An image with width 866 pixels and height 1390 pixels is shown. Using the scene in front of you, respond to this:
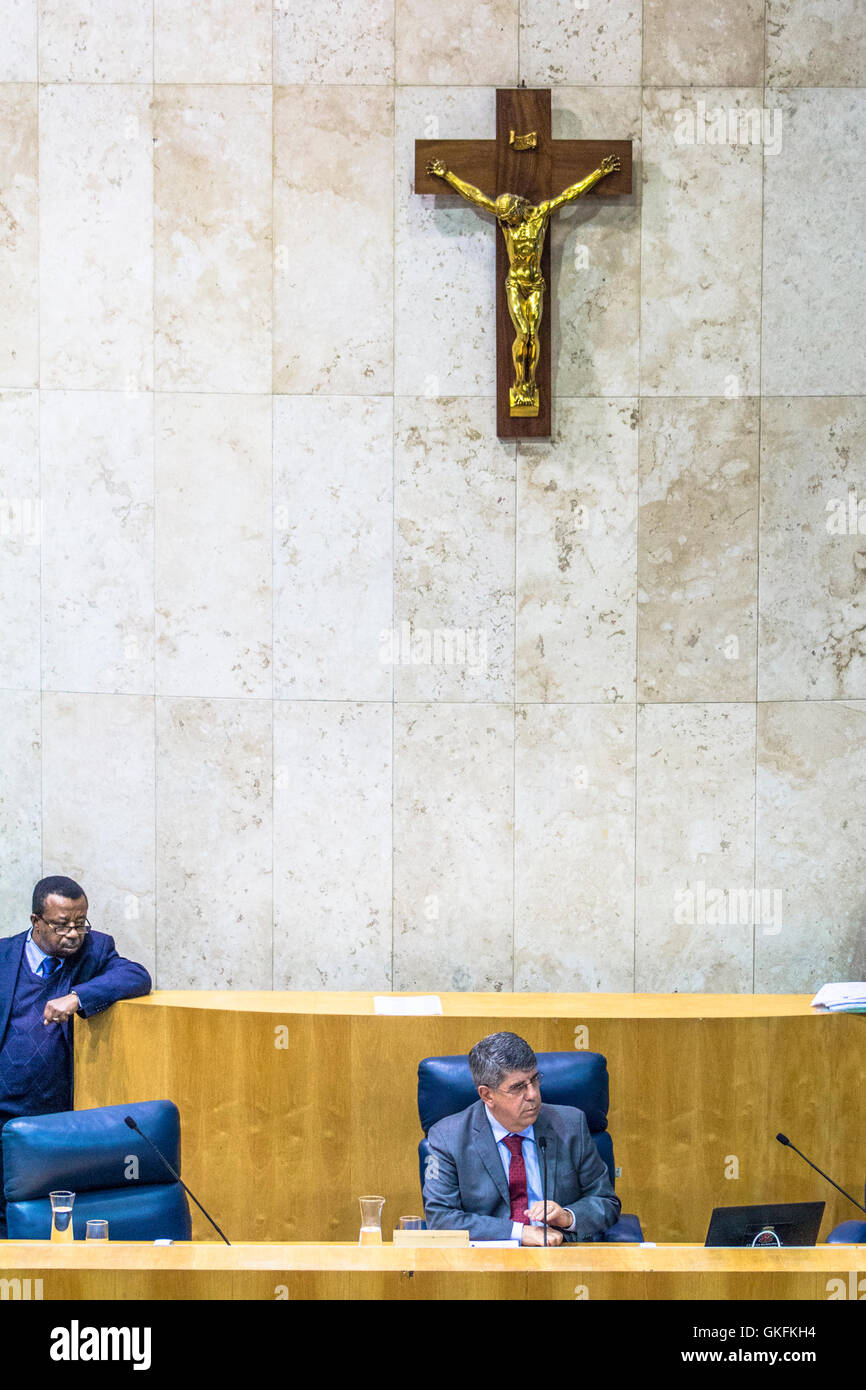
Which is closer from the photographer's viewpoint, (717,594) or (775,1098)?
(775,1098)

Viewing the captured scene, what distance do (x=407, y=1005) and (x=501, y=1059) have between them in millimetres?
1294

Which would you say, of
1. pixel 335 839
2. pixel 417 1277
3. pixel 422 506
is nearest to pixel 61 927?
pixel 335 839

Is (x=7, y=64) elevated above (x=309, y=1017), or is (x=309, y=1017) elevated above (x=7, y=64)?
(x=7, y=64)

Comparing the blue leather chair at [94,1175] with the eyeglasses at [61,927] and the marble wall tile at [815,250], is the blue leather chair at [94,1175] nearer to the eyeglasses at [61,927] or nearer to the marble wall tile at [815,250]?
the eyeglasses at [61,927]

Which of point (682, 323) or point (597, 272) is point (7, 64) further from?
point (682, 323)

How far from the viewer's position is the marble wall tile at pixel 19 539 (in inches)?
208

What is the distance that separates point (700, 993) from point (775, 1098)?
63 centimetres

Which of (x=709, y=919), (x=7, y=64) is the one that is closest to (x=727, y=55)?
(x=7, y=64)

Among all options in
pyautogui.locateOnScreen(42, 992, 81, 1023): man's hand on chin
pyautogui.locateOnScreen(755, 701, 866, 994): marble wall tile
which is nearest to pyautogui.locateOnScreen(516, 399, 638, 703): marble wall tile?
pyautogui.locateOnScreen(755, 701, 866, 994): marble wall tile

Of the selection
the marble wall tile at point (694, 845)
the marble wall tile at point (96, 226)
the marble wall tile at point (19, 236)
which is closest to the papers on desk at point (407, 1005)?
the marble wall tile at point (694, 845)

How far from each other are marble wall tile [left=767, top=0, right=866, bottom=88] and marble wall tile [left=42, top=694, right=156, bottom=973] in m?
3.62

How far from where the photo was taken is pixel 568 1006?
4.93 m

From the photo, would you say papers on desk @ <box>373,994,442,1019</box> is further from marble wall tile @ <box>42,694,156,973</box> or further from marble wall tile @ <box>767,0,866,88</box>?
marble wall tile @ <box>767,0,866,88</box>

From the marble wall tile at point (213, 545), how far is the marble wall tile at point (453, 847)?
27.2 inches
